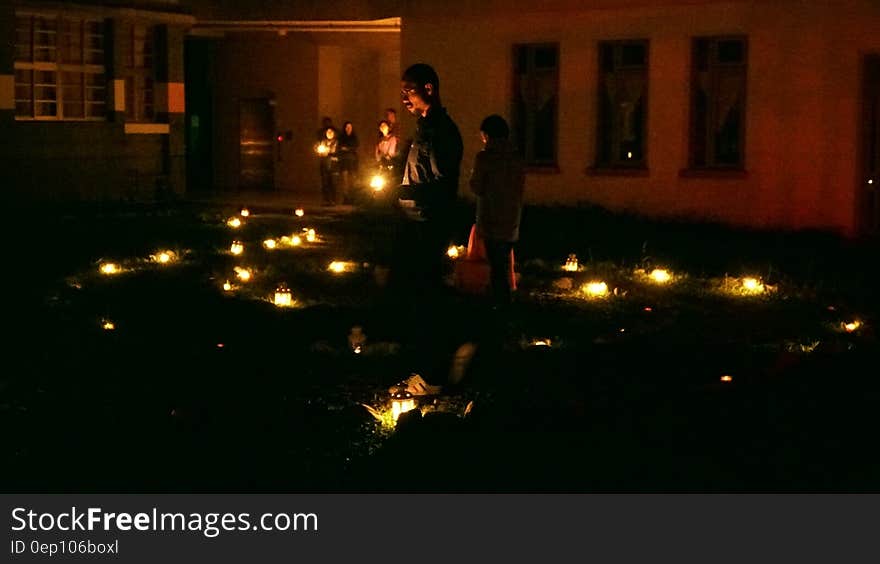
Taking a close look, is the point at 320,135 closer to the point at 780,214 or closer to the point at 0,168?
the point at 0,168

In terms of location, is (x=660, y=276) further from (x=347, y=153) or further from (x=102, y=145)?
(x=102, y=145)

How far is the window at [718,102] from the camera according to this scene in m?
19.7

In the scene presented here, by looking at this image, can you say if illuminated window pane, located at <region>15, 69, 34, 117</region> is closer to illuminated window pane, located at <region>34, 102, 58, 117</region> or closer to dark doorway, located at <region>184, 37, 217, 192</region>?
illuminated window pane, located at <region>34, 102, 58, 117</region>

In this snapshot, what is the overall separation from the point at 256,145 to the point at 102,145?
518 centimetres

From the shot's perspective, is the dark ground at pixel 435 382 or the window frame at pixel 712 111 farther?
the window frame at pixel 712 111

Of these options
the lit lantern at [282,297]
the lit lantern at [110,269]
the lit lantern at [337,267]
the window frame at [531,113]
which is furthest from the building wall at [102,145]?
the lit lantern at [282,297]

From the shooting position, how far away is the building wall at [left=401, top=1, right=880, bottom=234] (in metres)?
18.3

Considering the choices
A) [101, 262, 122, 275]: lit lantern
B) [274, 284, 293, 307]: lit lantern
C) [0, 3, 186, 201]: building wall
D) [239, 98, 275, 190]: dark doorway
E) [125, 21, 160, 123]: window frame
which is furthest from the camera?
[239, 98, 275, 190]: dark doorway

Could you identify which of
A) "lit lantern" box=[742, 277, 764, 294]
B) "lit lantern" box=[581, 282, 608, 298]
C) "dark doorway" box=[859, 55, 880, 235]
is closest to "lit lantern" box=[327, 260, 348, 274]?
"lit lantern" box=[581, 282, 608, 298]

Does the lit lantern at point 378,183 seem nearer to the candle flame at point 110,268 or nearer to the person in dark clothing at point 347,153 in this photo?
the candle flame at point 110,268

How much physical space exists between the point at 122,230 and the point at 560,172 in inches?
272

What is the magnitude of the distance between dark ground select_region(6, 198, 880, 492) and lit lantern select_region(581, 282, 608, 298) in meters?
0.24

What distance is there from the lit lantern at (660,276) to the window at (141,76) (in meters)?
15.1

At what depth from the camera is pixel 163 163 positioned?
27172 millimetres
